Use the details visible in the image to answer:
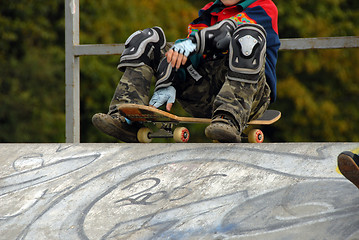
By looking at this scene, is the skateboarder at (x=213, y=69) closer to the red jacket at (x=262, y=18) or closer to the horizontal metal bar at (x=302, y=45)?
the red jacket at (x=262, y=18)

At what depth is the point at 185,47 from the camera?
2908 mm

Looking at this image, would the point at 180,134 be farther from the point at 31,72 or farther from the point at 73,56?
the point at 31,72

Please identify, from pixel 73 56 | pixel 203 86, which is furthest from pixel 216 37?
pixel 73 56

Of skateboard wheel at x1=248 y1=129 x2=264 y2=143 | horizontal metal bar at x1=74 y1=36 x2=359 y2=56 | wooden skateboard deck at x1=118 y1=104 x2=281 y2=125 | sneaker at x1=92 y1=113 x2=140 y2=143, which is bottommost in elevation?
skateboard wheel at x1=248 y1=129 x2=264 y2=143

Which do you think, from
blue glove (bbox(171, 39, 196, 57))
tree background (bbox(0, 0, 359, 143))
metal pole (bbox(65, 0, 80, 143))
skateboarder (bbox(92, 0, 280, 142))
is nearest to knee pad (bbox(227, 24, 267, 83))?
skateboarder (bbox(92, 0, 280, 142))

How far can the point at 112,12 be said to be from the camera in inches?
472

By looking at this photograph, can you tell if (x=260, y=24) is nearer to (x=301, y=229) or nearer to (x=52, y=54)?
(x=301, y=229)

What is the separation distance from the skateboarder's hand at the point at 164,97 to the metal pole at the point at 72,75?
0.78 metres

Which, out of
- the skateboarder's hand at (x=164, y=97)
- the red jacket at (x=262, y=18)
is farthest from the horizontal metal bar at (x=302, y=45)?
the skateboarder's hand at (x=164, y=97)

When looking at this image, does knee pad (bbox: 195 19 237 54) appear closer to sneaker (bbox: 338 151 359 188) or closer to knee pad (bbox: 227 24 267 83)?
knee pad (bbox: 227 24 267 83)

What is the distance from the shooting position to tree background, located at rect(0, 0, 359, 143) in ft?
36.0

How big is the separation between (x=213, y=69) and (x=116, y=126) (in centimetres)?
62

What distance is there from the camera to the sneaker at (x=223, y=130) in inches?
104

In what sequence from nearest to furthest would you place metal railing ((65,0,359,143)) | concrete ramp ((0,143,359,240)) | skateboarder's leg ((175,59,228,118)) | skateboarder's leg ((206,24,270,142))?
concrete ramp ((0,143,359,240)) < skateboarder's leg ((206,24,270,142)) < skateboarder's leg ((175,59,228,118)) < metal railing ((65,0,359,143))
